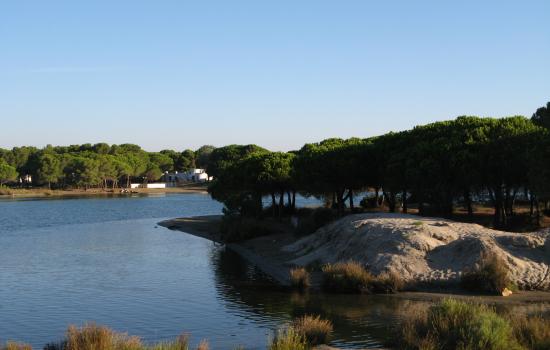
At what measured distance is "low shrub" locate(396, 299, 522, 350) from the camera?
58.3 feet

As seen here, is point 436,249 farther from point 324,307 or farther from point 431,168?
point 431,168

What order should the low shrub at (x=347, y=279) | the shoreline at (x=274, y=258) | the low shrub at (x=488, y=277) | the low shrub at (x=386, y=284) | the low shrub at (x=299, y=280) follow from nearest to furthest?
1. the shoreline at (x=274, y=258)
2. the low shrub at (x=488, y=277)
3. the low shrub at (x=386, y=284)
4. the low shrub at (x=347, y=279)
5. the low shrub at (x=299, y=280)

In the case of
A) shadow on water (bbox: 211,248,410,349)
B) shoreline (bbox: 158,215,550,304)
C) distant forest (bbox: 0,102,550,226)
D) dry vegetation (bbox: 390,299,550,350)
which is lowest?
shadow on water (bbox: 211,248,410,349)

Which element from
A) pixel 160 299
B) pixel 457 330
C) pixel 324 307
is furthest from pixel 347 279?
pixel 457 330

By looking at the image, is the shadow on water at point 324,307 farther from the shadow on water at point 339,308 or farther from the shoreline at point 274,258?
the shoreline at point 274,258

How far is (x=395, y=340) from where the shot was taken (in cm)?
2102

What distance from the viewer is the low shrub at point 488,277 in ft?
107

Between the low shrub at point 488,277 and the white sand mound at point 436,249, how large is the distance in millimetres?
761

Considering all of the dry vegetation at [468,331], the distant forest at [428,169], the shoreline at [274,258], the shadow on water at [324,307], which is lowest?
the shadow on water at [324,307]

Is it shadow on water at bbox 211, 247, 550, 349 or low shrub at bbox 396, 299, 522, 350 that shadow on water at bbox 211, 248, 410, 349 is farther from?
low shrub at bbox 396, 299, 522, 350

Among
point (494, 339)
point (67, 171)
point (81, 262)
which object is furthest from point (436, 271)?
point (67, 171)

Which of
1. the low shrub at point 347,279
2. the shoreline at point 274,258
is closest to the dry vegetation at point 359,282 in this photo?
the low shrub at point 347,279

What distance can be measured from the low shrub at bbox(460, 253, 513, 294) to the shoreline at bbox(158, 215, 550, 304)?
62cm

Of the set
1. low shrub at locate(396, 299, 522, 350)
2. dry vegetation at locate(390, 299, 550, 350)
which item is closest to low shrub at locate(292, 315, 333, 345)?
dry vegetation at locate(390, 299, 550, 350)
